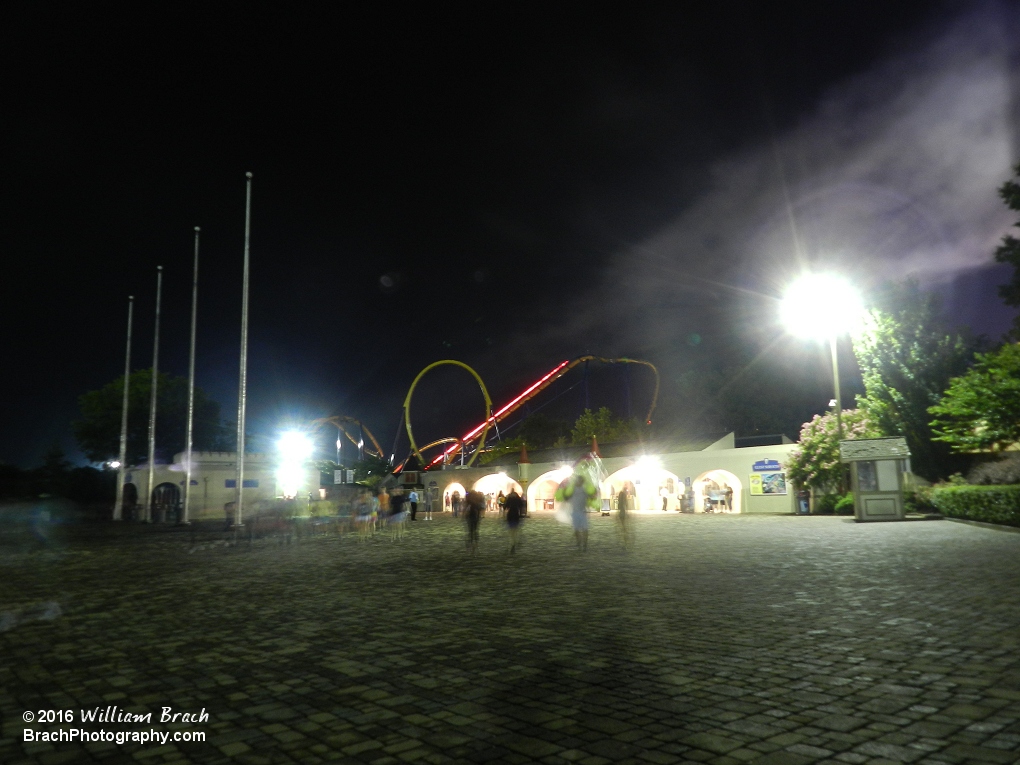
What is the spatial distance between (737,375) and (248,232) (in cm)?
4947

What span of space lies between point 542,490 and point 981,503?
2908 cm

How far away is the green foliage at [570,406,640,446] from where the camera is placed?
3012 inches

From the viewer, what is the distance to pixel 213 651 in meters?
7.06

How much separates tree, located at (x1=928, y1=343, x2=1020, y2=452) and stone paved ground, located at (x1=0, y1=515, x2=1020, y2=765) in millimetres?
11513

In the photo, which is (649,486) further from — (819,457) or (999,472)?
(999,472)

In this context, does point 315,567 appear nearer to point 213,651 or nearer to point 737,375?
point 213,651

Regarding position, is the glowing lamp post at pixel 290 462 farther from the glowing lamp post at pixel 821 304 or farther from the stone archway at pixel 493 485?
the glowing lamp post at pixel 821 304

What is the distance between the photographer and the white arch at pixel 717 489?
123 feet

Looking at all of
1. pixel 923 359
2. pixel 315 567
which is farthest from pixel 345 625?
pixel 923 359

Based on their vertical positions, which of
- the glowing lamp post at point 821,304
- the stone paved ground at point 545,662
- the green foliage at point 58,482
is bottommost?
the stone paved ground at point 545,662

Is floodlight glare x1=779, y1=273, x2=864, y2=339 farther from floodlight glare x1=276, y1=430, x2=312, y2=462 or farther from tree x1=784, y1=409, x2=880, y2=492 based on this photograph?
floodlight glare x1=276, y1=430, x2=312, y2=462

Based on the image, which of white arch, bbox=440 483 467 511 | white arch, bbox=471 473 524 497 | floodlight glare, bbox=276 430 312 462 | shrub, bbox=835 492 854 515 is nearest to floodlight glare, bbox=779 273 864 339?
shrub, bbox=835 492 854 515

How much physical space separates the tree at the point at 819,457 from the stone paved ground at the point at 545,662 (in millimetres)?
19778

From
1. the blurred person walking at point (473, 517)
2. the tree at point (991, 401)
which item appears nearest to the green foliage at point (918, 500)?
the tree at point (991, 401)
